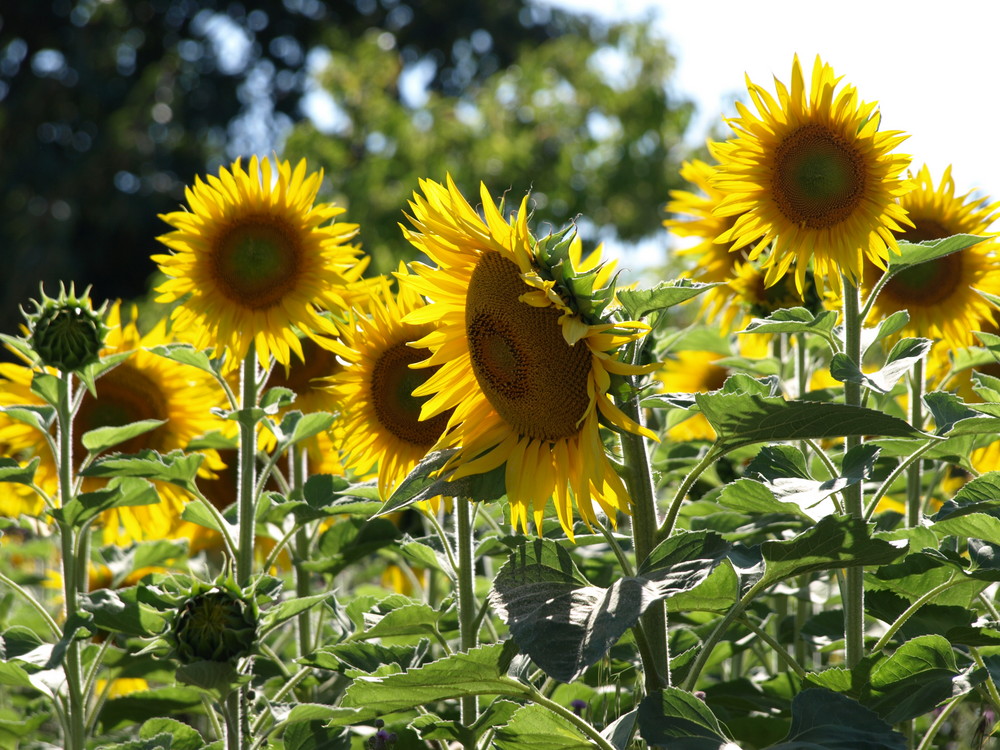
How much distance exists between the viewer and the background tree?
12641 millimetres

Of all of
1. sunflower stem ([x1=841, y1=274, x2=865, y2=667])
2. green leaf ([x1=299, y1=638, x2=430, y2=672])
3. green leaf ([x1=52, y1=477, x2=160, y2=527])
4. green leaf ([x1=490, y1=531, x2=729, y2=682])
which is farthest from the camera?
green leaf ([x1=52, y1=477, x2=160, y2=527])

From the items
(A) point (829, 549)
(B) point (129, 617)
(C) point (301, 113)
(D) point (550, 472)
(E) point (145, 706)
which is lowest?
(E) point (145, 706)

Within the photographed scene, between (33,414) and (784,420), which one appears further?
(33,414)

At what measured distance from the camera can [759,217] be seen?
74.6 inches

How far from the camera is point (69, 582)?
2.11 m

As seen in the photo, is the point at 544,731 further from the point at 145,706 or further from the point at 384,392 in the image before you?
the point at 145,706

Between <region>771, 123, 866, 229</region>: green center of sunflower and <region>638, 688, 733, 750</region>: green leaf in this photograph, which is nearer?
<region>638, 688, 733, 750</region>: green leaf

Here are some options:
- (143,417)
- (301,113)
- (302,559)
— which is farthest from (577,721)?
(301,113)

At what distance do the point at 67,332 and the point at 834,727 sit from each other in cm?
163

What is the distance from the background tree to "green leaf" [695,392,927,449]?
7.51 metres

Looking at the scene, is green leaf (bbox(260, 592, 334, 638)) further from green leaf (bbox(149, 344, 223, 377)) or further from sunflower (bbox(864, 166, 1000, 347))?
sunflower (bbox(864, 166, 1000, 347))

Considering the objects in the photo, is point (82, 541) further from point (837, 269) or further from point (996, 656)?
point (996, 656)

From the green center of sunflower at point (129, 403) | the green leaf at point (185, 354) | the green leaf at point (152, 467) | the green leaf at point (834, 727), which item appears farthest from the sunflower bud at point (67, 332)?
the green leaf at point (834, 727)

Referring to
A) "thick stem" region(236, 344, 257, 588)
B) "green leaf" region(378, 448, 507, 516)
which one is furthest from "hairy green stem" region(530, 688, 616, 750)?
"thick stem" region(236, 344, 257, 588)
